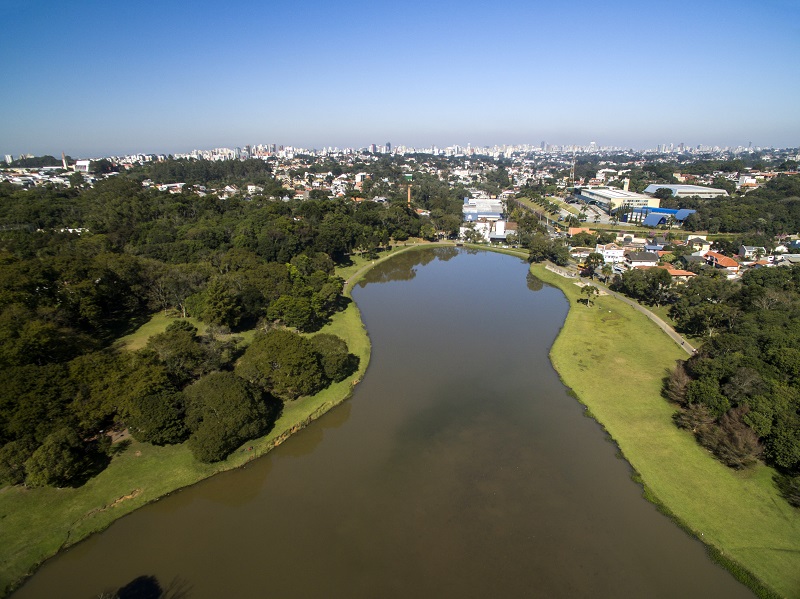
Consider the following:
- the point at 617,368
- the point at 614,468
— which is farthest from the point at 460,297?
the point at 614,468

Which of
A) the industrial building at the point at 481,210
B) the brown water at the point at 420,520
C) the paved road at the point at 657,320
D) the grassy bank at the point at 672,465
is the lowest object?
the brown water at the point at 420,520

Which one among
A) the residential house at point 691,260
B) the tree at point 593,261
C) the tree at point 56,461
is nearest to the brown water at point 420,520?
the tree at point 56,461

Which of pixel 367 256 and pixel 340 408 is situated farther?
pixel 367 256

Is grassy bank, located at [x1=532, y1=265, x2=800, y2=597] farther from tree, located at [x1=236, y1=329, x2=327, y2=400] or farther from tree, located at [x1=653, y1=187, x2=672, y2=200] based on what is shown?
tree, located at [x1=653, y1=187, x2=672, y2=200]

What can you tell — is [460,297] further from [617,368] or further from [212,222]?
[212,222]

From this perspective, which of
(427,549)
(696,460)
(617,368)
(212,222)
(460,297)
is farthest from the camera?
(212,222)

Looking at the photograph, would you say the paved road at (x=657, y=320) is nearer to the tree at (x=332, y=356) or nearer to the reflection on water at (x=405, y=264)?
the reflection on water at (x=405, y=264)
